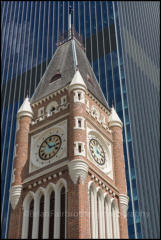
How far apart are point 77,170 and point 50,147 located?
17.4ft

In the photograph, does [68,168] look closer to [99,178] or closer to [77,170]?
[77,170]

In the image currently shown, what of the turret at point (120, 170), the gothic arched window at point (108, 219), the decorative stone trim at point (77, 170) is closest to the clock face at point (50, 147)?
the decorative stone trim at point (77, 170)

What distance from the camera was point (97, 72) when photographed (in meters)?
95.2

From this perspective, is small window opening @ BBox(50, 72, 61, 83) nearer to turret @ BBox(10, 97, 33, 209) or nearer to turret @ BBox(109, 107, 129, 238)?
turret @ BBox(10, 97, 33, 209)

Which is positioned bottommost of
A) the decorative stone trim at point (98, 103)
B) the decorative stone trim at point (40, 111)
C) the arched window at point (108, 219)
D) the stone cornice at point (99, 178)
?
the arched window at point (108, 219)

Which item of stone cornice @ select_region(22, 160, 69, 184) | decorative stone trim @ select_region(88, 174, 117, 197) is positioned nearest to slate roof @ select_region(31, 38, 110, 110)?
stone cornice @ select_region(22, 160, 69, 184)

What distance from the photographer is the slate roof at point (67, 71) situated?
5319cm

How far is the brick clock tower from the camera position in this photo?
134 ft

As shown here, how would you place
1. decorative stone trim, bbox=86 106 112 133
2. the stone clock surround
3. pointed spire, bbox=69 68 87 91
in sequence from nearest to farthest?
1. the stone clock surround
2. decorative stone trim, bbox=86 106 112 133
3. pointed spire, bbox=69 68 87 91

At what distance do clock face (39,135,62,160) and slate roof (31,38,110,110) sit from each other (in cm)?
721

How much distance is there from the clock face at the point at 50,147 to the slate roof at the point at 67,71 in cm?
721

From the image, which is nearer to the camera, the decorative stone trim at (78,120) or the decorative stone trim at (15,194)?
the decorative stone trim at (15,194)

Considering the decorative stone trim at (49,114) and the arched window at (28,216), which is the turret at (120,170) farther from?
the arched window at (28,216)

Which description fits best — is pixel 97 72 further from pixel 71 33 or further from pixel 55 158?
pixel 55 158
